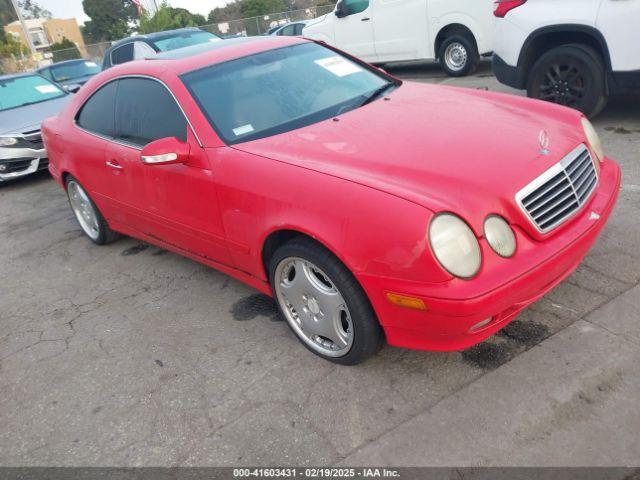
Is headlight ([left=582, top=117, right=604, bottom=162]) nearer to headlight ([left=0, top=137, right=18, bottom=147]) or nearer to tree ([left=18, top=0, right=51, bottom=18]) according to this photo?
headlight ([left=0, top=137, right=18, bottom=147])

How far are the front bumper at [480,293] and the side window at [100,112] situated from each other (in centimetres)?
257

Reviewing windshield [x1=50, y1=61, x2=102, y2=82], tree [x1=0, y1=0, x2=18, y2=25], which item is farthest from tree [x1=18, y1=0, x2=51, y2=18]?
windshield [x1=50, y1=61, x2=102, y2=82]

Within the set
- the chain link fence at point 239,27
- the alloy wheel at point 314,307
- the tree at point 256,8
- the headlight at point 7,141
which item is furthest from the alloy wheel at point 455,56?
the tree at point 256,8

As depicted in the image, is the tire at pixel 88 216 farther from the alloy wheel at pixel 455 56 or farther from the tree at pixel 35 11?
the tree at pixel 35 11

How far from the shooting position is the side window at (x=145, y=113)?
334cm

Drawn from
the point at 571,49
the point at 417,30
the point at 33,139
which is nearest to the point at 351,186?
the point at 571,49

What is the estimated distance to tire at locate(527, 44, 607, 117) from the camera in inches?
206

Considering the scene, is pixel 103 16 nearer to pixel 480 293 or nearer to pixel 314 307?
pixel 314 307

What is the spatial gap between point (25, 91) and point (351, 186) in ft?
26.4

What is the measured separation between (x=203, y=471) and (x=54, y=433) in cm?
88

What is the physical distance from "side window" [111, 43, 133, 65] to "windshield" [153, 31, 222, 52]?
28.8 inches

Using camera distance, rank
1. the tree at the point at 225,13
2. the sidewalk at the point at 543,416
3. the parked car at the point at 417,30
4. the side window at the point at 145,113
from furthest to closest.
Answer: the tree at the point at 225,13, the parked car at the point at 417,30, the side window at the point at 145,113, the sidewalk at the point at 543,416

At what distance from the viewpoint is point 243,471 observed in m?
2.33

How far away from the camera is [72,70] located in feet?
44.6
